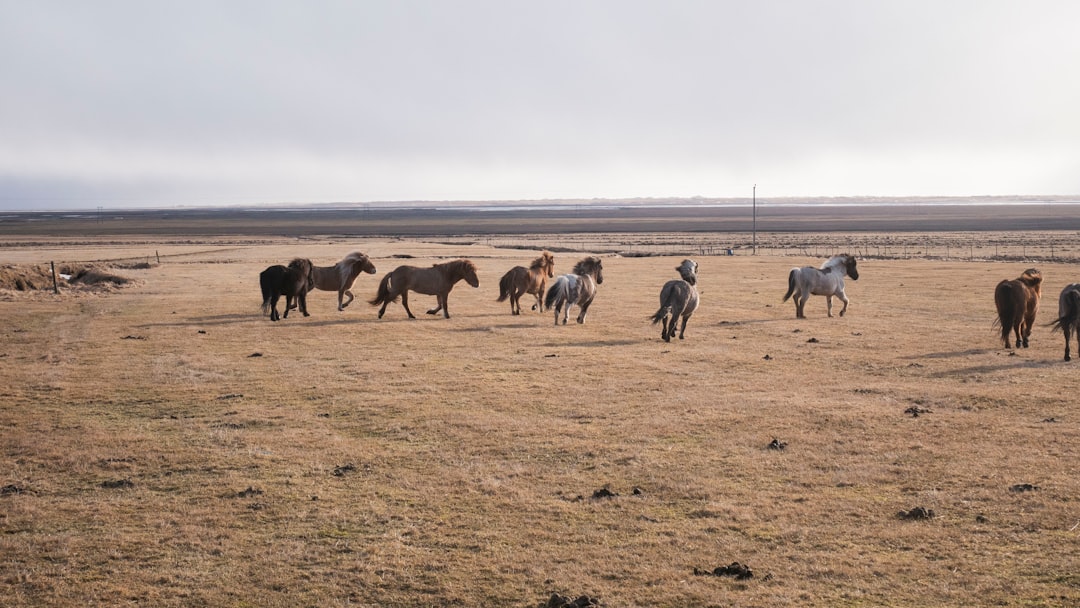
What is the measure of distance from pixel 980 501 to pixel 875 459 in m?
1.53

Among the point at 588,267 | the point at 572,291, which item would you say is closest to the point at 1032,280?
the point at 572,291

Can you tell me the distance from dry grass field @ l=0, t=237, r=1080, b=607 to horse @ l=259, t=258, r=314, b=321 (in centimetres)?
333

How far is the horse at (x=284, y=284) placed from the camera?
2258 cm

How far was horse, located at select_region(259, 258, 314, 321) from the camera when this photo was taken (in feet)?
74.1

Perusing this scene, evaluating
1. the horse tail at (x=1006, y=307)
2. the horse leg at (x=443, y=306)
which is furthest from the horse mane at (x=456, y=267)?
the horse tail at (x=1006, y=307)

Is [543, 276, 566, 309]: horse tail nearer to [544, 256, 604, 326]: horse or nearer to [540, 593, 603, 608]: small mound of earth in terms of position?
[544, 256, 604, 326]: horse

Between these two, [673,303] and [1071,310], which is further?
[673,303]

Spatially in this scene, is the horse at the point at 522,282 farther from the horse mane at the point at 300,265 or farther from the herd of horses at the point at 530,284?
the horse mane at the point at 300,265

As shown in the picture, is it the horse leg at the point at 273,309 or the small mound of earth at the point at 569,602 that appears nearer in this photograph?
the small mound of earth at the point at 569,602

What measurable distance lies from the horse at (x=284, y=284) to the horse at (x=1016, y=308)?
16.3 m

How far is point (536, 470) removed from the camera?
9.66 meters

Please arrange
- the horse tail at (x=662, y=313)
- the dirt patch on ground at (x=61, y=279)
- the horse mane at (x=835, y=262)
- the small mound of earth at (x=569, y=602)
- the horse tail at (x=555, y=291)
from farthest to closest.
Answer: the dirt patch on ground at (x=61, y=279)
the horse mane at (x=835, y=262)
the horse tail at (x=555, y=291)
the horse tail at (x=662, y=313)
the small mound of earth at (x=569, y=602)

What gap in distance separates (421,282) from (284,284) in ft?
11.7

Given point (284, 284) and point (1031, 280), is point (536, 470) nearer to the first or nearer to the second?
point (1031, 280)
